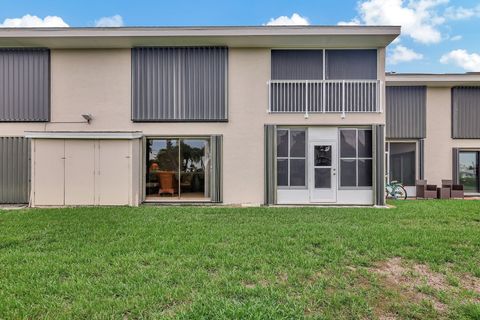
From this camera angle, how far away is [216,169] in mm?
10508

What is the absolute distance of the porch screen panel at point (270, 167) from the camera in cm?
1038

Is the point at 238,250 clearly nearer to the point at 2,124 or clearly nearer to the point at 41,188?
the point at 41,188

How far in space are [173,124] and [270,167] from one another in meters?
3.57

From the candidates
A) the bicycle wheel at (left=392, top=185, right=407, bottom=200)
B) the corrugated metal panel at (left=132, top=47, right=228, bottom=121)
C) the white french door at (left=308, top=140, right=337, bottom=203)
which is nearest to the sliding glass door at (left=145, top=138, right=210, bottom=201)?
the corrugated metal panel at (left=132, top=47, right=228, bottom=121)

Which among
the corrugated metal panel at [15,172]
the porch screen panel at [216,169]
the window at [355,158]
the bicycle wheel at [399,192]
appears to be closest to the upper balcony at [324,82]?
the window at [355,158]

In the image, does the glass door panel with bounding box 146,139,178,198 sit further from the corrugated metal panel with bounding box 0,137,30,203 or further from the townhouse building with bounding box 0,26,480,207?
the corrugated metal panel with bounding box 0,137,30,203

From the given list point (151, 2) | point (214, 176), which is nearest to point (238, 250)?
point (214, 176)

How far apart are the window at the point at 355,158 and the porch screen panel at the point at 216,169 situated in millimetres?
4032

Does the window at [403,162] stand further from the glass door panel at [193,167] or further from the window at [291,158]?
the glass door panel at [193,167]

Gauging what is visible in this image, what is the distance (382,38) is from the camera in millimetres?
9859

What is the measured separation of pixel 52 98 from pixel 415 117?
14.3 m

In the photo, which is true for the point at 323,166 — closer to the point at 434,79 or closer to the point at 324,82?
the point at 324,82

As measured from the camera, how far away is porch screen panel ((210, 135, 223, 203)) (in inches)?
413

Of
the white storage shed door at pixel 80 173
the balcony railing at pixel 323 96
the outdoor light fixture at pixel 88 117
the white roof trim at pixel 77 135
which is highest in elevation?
the balcony railing at pixel 323 96
